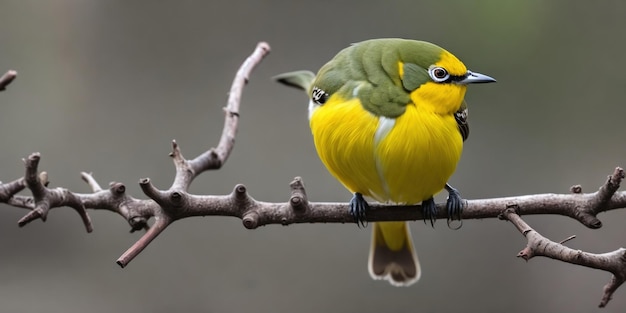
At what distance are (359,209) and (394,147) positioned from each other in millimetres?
217

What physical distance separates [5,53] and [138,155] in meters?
1.04

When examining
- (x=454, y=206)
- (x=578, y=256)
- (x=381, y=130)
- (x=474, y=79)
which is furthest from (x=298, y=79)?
(x=578, y=256)

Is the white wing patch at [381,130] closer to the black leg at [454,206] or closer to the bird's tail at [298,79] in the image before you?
the black leg at [454,206]

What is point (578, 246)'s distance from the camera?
4.23m

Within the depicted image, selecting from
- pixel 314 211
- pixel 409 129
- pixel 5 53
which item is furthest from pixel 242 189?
pixel 5 53

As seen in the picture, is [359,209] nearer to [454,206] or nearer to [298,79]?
[454,206]

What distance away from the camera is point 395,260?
3.11 m

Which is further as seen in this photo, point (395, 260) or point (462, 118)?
point (395, 260)

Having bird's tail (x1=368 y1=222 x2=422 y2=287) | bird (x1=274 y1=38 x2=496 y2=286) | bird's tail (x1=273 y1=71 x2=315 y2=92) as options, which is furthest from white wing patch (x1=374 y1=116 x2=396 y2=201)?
bird's tail (x1=368 y1=222 x2=422 y2=287)

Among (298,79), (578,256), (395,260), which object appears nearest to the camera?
(578,256)

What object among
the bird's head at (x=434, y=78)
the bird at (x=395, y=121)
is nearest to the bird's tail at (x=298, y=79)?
the bird at (x=395, y=121)

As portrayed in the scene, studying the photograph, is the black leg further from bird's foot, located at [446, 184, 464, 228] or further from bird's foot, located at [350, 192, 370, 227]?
bird's foot, located at [350, 192, 370, 227]

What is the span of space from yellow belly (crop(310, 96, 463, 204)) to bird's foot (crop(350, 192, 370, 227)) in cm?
7

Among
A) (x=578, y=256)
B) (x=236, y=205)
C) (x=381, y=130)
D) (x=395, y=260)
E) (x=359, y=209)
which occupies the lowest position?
(x=395, y=260)
